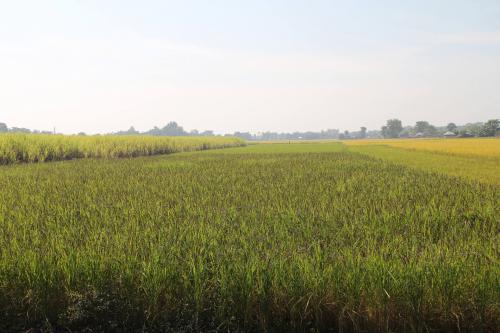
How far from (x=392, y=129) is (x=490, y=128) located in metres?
72.8

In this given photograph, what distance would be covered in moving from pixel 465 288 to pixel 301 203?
145 inches

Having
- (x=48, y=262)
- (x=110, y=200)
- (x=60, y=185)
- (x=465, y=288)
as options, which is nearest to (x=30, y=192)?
(x=60, y=185)

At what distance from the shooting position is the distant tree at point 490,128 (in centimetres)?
9536

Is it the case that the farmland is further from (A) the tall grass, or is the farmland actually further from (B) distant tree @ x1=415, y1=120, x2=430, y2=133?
(B) distant tree @ x1=415, y1=120, x2=430, y2=133

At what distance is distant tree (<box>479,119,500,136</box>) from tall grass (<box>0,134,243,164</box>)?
97331mm

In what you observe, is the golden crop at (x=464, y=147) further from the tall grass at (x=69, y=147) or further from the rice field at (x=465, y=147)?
the tall grass at (x=69, y=147)

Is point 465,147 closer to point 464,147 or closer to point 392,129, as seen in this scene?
point 464,147

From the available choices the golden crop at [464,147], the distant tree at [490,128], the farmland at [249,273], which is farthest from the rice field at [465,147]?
the distant tree at [490,128]

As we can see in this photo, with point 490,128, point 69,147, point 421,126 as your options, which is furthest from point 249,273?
point 421,126

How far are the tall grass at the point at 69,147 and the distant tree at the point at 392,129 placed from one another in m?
157

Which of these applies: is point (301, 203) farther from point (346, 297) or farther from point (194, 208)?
point (346, 297)

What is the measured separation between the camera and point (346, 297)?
2701 mm

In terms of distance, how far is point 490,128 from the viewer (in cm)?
9619

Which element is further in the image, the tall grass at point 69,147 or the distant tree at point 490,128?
the distant tree at point 490,128
